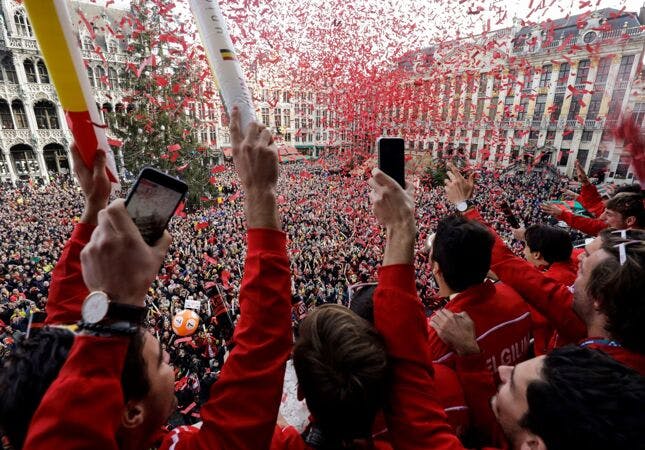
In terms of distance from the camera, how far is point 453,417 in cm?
157

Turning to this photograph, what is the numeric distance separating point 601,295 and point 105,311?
2.22 m

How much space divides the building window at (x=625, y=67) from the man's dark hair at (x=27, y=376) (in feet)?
127

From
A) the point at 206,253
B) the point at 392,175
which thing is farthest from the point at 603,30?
the point at 392,175

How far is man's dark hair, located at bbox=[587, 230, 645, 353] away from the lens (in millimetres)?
1533

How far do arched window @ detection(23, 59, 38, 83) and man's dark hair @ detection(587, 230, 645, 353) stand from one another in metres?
37.1

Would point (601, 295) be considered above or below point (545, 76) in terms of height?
below

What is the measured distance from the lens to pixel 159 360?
112 centimetres

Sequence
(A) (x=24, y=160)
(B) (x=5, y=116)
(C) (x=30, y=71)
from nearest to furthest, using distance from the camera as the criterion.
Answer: (C) (x=30, y=71), (B) (x=5, y=116), (A) (x=24, y=160)

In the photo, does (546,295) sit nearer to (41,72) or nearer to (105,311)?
(105,311)

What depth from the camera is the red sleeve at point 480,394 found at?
1.59m

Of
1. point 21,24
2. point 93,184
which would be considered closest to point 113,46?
point 21,24

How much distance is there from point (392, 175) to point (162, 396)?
4.03 ft

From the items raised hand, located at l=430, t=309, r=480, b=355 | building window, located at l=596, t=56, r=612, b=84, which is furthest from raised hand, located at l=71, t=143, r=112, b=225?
building window, located at l=596, t=56, r=612, b=84

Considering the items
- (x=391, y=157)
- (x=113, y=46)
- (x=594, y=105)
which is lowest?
(x=391, y=157)
